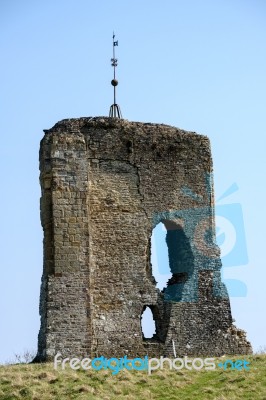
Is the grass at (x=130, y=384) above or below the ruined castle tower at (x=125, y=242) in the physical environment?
below

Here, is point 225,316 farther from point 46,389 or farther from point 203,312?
point 46,389

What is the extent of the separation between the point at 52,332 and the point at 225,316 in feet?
12.5

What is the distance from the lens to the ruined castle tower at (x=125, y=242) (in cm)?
1930

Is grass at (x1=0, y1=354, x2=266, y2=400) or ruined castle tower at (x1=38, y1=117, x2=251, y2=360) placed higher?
ruined castle tower at (x1=38, y1=117, x2=251, y2=360)

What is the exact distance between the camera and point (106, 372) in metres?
18.0

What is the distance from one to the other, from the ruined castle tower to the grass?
46.4 inches

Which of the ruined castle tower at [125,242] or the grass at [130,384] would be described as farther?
the ruined castle tower at [125,242]

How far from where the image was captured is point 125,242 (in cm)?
2020

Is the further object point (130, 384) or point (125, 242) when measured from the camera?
point (125, 242)

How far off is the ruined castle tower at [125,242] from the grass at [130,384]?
3.87ft

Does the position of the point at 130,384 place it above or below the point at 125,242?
below

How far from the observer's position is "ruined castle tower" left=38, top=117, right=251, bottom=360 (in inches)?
760

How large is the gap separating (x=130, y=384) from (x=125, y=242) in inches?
140

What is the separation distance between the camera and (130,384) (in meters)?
17.4
